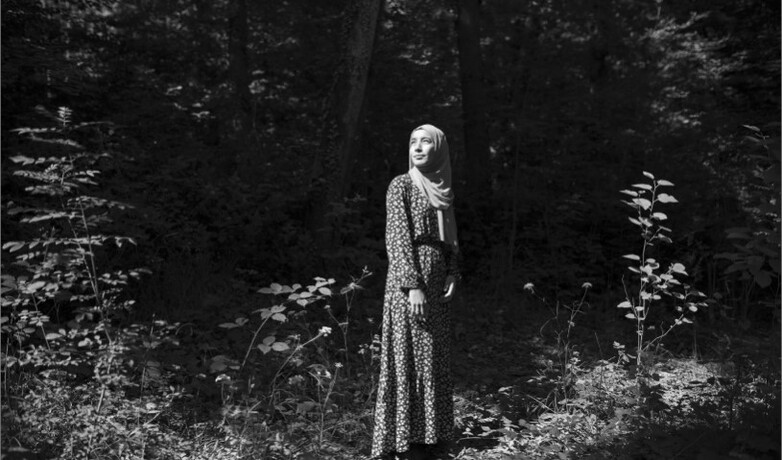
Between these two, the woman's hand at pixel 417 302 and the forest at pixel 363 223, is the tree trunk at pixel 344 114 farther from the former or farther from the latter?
the woman's hand at pixel 417 302

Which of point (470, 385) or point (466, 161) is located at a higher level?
point (466, 161)

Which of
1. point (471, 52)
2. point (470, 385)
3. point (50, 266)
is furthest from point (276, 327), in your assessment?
point (471, 52)

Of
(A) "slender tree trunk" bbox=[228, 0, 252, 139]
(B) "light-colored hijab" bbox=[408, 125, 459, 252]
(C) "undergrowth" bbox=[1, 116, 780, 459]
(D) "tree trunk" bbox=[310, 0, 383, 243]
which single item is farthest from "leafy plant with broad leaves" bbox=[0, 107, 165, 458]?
(A) "slender tree trunk" bbox=[228, 0, 252, 139]

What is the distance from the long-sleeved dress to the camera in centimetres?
461

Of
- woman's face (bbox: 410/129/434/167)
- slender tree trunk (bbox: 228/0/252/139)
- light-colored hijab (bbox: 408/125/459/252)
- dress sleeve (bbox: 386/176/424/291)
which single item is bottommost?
dress sleeve (bbox: 386/176/424/291)

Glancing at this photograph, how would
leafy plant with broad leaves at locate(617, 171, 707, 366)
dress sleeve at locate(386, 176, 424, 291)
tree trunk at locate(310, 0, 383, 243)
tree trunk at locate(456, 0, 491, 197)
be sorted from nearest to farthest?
dress sleeve at locate(386, 176, 424, 291), leafy plant with broad leaves at locate(617, 171, 707, 366), tree trunk at locate(310, 0, 383, 243), tree trunk at locate(456, 0, 491, 197)

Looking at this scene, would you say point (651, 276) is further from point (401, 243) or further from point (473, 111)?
point (473, 111)

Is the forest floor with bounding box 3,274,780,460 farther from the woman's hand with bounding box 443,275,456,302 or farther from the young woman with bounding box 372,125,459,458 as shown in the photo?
the woman's hand with bounding box 443,275,456,302

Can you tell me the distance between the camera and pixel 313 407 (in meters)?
5.30

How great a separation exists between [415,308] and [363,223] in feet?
20.0

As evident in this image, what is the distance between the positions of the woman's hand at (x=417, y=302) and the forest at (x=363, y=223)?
636mm

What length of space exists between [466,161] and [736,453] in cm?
952

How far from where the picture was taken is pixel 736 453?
3.77m

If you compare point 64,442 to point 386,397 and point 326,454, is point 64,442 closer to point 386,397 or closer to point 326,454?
point 326,454
